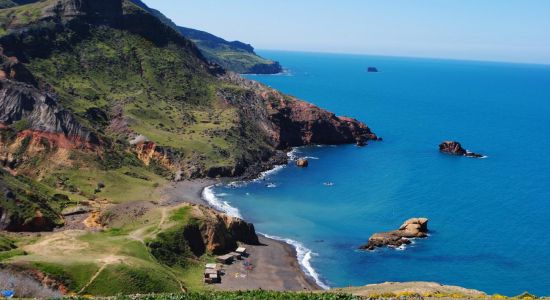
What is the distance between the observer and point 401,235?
103 m

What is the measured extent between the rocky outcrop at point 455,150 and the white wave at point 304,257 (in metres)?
99.0

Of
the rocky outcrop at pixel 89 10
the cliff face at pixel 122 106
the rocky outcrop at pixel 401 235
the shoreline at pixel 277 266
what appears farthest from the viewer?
the rocky outcrop at pixel 89 10

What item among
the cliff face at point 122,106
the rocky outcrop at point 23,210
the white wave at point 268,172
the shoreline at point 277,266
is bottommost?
the shoreline at point 277,266

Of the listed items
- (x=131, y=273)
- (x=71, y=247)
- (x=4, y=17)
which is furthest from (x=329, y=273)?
(x=4, y=17)

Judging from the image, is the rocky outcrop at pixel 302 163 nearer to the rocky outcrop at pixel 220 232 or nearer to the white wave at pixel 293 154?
the white wave at pixel 293 154

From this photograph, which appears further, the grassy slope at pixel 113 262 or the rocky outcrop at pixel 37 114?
the rocky outcrop at pixel 37 114

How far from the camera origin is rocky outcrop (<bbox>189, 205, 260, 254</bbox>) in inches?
3489

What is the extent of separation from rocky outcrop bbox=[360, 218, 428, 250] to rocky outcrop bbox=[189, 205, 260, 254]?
21.1 meters

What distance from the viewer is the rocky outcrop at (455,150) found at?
179 meters

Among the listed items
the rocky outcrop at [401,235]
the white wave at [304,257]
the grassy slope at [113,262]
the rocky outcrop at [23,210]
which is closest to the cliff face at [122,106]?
the rocky outcrop at [23,210]

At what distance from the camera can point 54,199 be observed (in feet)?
330

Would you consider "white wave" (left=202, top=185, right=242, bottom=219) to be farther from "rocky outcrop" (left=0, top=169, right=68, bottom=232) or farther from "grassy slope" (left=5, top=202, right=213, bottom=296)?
"rocky outcrop" (left=0, top=169, right=68, bottom=232)

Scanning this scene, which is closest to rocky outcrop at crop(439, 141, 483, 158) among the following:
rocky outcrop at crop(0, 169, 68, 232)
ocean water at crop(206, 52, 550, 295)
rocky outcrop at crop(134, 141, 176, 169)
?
ocean water at crop(206, 52, 550, 295)

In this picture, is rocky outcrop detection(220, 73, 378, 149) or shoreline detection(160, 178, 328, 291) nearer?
shoreline detection(160, 178, 328, 291)
